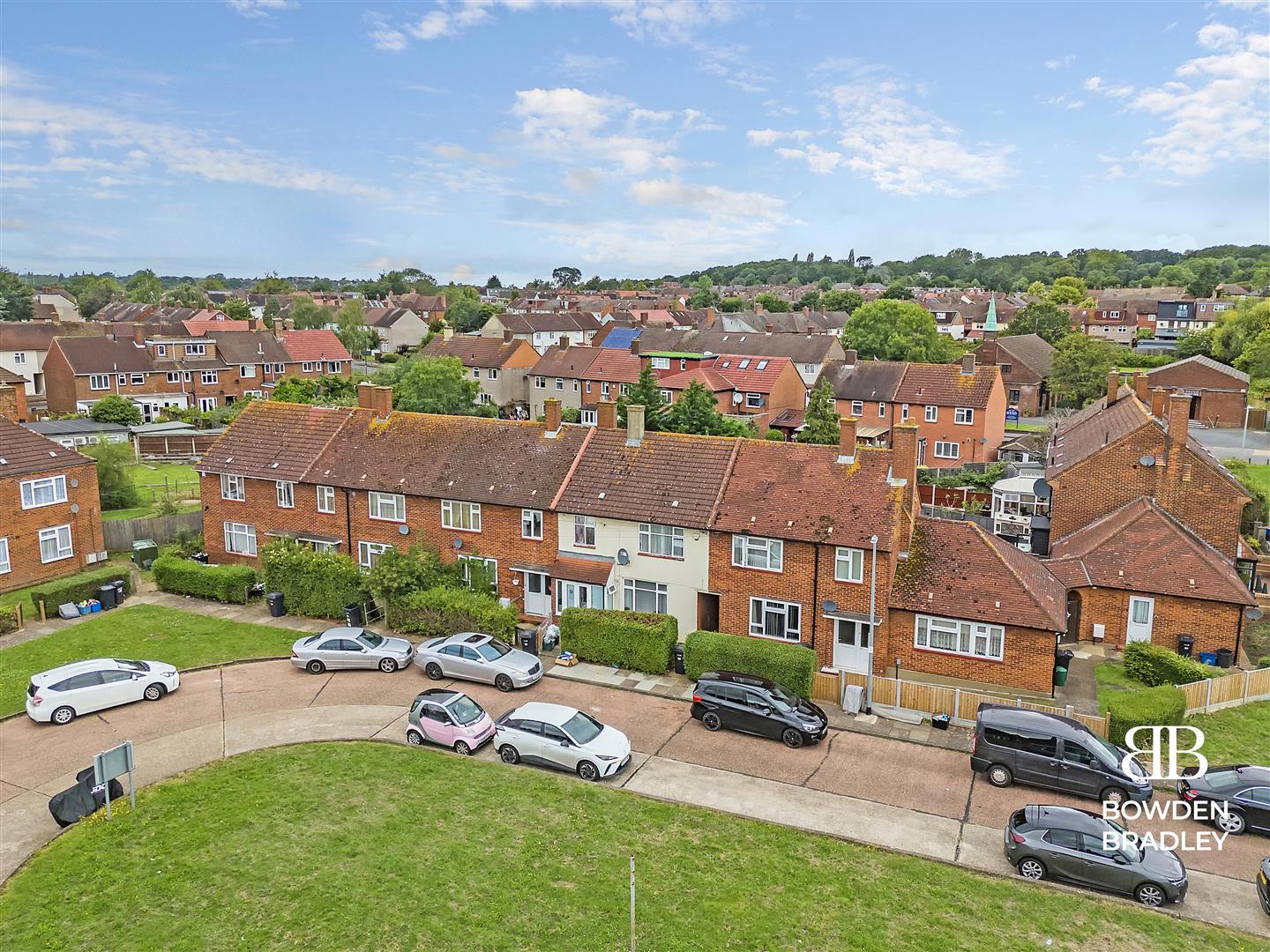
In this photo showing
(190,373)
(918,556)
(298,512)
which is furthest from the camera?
(190,373)

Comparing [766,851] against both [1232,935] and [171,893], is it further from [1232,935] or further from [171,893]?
[171,893]

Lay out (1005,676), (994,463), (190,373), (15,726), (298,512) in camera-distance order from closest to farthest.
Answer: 1. (15,726)
2. (1005,676)
3. (298,512)
4. (994,463)
5. (190,373)

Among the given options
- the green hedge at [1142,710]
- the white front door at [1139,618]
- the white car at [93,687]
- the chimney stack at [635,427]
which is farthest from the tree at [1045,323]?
the white car at [93,687]

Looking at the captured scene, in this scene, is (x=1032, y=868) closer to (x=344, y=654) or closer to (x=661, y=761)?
(x=661, y=761)

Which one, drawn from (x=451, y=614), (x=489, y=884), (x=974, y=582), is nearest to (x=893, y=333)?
(x=974, y=582)

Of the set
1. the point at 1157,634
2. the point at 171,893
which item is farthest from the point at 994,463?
the point at 171,893

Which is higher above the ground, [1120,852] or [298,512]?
[298,512]
